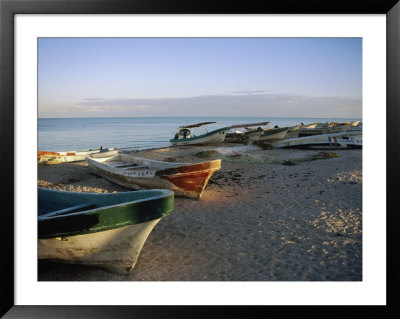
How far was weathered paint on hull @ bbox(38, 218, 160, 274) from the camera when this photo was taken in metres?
3.31

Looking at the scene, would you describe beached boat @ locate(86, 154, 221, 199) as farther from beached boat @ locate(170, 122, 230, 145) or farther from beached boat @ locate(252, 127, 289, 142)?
beached boat @ locate(252, 127, 289, 142)

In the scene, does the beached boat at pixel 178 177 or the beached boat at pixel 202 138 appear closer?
the beached boat at pixel 178 177

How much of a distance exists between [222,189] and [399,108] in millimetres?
4904

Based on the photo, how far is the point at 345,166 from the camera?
8695 millimetres

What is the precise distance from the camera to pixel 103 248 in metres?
3.44

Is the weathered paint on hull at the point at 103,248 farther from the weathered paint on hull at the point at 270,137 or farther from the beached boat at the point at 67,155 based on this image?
the weathered paint on hull at the point at 270,137

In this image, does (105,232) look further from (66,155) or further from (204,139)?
(204,139)

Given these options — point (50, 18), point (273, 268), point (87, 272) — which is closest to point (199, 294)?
point (273, 268)

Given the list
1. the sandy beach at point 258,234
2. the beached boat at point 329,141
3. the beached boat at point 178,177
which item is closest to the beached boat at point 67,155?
the sandy beach at point 258,234

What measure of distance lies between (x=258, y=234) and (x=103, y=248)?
2359 millimetres

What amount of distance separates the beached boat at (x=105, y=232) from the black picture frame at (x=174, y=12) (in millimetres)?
418

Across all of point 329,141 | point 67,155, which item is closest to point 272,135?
point 329,141

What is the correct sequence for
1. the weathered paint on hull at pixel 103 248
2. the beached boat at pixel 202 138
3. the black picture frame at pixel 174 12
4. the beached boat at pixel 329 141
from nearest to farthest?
1. the black picture frame at pixel 174 12
2. the weathered paint on hull at pixel 103 248
3. the beached boat at pixel 329 141
4. the beached boat at pixel 202 138

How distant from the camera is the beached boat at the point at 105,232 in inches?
123
